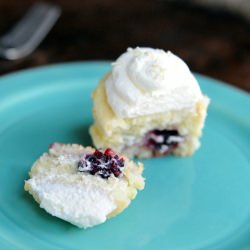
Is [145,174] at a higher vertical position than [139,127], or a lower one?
lower

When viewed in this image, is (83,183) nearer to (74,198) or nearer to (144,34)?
(74,198)

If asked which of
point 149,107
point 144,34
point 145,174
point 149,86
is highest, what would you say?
point 149,86

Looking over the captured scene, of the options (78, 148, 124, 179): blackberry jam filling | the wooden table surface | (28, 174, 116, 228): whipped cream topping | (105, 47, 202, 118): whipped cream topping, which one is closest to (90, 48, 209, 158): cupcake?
(105, 47, 202, 118): whipped cream topping

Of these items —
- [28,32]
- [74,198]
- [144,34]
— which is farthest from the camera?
[144,34]

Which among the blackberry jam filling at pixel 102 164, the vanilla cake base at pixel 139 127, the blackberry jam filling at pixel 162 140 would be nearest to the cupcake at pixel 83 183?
the blackberry jam filling at pixel 102 164

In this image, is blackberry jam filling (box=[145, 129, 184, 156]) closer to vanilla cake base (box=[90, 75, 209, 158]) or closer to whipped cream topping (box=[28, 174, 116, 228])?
vanilla cake base (box=[90, 75, 209, 158])

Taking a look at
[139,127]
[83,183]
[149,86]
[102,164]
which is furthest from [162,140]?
[83,183]

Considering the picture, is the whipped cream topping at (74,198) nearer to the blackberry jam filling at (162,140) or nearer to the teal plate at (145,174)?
the teal plate at (145,174)
